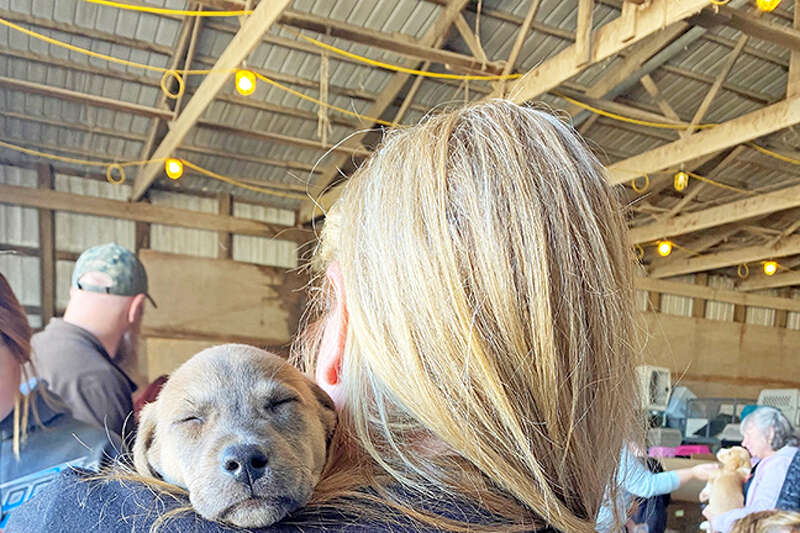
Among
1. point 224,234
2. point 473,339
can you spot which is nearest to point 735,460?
point 473,339

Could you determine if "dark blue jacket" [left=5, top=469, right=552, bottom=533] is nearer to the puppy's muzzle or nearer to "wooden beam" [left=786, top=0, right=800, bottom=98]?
the puppy's muzzle

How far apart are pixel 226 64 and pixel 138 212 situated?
135 inches

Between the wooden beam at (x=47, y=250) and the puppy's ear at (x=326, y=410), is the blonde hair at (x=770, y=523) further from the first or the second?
the wooden beam at (x=47, y=250)

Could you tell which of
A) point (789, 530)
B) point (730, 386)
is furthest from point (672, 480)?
point (730, 386)

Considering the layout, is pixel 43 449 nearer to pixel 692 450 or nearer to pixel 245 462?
pixel 245 462

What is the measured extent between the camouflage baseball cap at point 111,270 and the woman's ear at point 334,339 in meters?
1.67

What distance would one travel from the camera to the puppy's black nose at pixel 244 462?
26.4 inches

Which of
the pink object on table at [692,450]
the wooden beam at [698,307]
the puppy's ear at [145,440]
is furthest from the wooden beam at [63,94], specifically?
the wooden beam at [698,307]

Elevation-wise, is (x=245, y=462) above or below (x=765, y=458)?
above

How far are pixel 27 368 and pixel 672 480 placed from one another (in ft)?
10.9

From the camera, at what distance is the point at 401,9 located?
15.3 feet

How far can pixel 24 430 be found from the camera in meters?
1.53

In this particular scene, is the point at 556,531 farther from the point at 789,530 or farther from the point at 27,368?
the point at 789,530

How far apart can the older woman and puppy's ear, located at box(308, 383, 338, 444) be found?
101 inches
